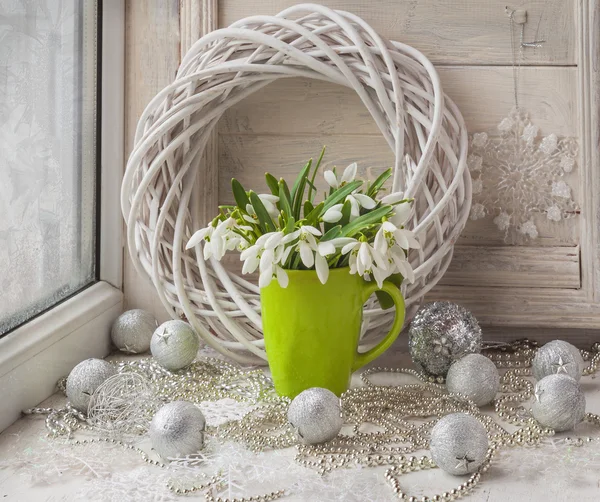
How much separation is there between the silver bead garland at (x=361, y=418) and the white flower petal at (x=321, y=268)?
0.62 ft

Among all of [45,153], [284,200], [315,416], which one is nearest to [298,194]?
[284,200]

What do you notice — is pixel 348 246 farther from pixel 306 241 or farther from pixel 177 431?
pixel 177 431

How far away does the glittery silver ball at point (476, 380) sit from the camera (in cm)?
96

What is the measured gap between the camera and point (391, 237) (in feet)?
2.84

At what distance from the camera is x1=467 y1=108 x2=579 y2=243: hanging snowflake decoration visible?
1203mm

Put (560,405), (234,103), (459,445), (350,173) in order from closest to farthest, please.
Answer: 1. (459,445)
2. (560,405)
3. (350,173)
4. (234,103)

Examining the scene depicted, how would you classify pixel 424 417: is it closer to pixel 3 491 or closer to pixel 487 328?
pixel 487 328

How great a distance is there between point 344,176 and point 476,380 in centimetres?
31

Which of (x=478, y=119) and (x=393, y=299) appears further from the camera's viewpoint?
(x=478, y=119)

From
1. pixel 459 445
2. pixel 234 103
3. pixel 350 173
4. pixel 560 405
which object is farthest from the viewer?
pixel 234 103

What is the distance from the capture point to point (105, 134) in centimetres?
127

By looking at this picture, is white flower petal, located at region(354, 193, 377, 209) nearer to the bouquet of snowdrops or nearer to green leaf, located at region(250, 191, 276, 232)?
the bouquet of snowdrops

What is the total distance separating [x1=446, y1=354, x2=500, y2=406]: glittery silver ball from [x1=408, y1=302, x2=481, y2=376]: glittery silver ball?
0.22 ft

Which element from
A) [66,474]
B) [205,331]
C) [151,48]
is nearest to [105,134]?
[151,48]
